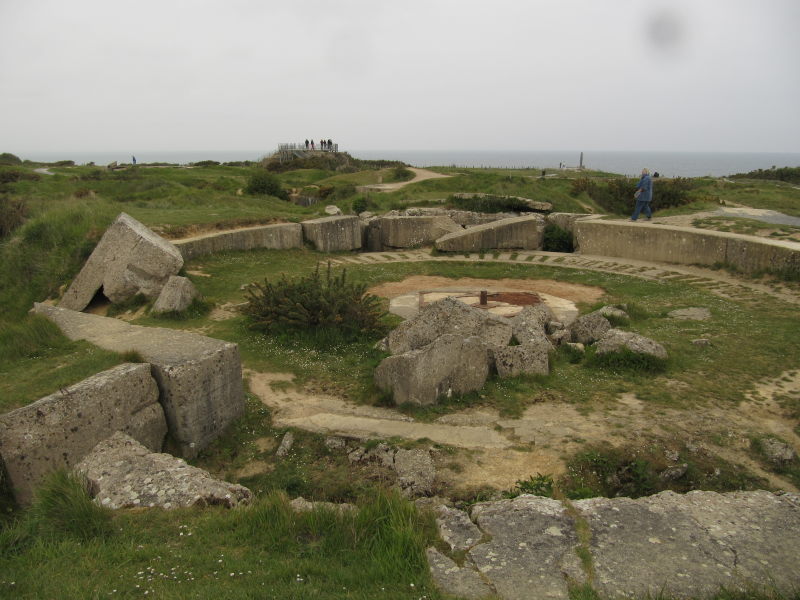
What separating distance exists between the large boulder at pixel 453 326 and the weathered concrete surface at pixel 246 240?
24.6 ft

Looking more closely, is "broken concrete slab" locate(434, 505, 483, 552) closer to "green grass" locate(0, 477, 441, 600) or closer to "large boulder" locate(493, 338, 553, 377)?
"green grass" locate(0, 477, 441, 600)

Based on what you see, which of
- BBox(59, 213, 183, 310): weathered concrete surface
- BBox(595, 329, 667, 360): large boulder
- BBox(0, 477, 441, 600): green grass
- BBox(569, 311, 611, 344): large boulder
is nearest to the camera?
BBox(0, 477, 441, 600): green grass

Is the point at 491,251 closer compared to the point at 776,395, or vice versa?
the point at 776,395

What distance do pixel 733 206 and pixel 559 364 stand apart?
1787cm

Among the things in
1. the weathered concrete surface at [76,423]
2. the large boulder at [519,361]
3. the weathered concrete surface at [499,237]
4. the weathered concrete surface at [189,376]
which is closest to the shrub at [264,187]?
the weathered concrete surface at [499,237]

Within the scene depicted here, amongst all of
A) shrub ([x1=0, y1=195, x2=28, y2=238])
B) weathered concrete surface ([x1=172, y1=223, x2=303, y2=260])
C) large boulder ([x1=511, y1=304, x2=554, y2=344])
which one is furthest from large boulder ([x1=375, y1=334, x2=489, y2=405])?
shrub ([x1=0, y1=195, x2=28, y2=238])

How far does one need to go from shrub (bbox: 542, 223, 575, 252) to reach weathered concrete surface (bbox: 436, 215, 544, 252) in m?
0.19

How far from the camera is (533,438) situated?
236 inches

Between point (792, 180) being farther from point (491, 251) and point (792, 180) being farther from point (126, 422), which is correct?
point (126, 422)

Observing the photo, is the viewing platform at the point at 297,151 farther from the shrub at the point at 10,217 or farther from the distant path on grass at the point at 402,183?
the shrub at the point at 10,217

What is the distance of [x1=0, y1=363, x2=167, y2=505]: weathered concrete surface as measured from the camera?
4.55 meters

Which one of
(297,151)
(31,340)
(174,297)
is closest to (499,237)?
(174,297)

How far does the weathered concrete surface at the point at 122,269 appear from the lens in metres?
10.6

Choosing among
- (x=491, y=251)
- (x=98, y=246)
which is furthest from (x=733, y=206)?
(x=98, y=246)
